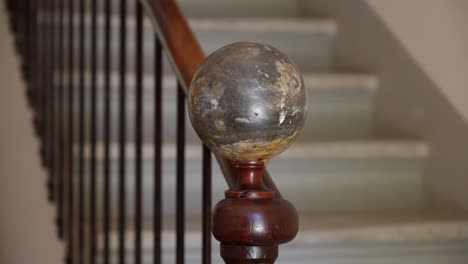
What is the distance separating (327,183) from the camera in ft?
7.17

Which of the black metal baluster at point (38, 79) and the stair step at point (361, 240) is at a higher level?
the black metal baluster at point (38, 79)

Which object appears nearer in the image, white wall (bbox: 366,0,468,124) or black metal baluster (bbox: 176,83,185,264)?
black metal baluster (bbox: 176,83,185,264)

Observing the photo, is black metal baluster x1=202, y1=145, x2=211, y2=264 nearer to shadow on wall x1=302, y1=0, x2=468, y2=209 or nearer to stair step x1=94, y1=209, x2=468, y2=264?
stair step x1=94, y1=209, x2=468, y2=264

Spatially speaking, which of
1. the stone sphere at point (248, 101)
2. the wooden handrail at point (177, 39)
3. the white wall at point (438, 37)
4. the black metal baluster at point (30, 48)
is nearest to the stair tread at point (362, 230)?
the white wall at point (438, 37)

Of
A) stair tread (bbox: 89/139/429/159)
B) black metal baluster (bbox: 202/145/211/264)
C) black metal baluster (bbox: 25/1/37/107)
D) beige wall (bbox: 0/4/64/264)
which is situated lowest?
beige wall (bbox: 0/4/64/264)

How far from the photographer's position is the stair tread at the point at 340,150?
206cm

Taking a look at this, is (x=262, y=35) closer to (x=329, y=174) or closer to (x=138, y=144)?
(x=329, y=174)

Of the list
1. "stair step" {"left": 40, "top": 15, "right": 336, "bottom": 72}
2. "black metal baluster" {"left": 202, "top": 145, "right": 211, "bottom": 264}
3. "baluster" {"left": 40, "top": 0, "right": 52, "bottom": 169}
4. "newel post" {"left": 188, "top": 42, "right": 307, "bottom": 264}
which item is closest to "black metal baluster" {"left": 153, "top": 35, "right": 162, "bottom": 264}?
"black metal baluster" {"left": 202, "top": 145, "right": 211, "bottom": 264}

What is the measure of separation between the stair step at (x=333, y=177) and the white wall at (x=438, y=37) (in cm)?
20

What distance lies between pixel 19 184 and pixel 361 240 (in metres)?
1.63

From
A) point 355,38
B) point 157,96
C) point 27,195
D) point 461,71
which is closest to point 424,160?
point 461,71

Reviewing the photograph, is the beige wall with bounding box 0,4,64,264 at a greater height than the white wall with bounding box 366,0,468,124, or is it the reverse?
the white wall with bounding box 366,0,468,124

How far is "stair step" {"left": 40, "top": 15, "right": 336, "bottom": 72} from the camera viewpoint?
257 cm

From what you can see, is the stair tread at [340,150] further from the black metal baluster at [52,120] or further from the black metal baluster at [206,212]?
the black metal baluster at [206,212]
